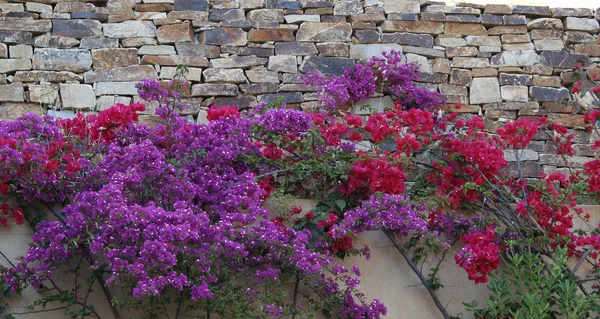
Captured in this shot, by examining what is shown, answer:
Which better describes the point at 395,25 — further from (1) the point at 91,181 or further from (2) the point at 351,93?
(1) the point at 91,181

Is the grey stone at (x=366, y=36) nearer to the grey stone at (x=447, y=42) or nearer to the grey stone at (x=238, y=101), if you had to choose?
the grey stone at (x=447, y=42)

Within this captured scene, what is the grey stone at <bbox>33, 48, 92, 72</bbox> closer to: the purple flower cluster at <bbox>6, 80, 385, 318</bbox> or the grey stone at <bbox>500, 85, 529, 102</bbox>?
the purple flower cluster at <bbox>6, 80, 385, 318</bbox>

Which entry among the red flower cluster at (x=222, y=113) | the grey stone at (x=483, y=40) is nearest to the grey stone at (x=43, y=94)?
the red flower cluster at (x=222, y=113)

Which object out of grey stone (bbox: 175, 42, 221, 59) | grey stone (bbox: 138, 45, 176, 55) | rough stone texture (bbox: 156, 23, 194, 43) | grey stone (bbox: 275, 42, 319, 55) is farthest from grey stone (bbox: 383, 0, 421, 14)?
grey stone (bbox: 138, 45, 176, 55)

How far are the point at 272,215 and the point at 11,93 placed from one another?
7.98ft

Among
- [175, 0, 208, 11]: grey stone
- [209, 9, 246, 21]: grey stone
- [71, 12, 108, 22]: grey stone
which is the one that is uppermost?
[175, 0, 208, 11]: grey stone

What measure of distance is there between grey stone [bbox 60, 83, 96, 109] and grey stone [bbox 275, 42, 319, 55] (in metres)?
1.34

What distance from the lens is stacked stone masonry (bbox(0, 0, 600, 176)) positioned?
17.1 feet

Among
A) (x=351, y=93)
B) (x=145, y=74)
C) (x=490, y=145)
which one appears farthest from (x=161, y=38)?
(x=490, y=145)

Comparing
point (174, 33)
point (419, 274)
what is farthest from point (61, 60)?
point (419, 274)

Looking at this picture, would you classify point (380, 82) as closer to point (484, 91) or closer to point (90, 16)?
point (484, 91)

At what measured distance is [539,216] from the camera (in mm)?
3725

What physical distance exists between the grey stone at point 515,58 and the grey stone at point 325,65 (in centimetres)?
117

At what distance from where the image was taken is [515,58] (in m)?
5.79
